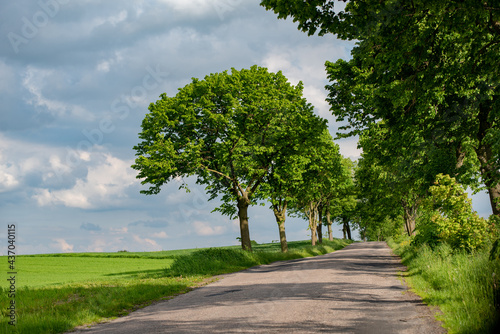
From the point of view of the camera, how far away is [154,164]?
Result: 25250 mm

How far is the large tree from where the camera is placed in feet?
28.3

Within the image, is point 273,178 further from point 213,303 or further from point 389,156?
point 213,303

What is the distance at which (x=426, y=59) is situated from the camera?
11.4m

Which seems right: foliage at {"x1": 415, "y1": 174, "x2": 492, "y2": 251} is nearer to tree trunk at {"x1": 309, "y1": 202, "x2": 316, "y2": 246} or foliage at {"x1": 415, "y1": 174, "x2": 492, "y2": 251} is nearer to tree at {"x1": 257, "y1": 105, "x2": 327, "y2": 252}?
tree at {"x1": 257, "y1": 105, "x2": 327, "y2": 252}

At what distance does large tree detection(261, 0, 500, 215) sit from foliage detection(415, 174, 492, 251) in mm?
1206

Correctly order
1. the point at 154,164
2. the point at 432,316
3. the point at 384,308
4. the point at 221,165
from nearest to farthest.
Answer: the point at 432,316
the point at 384,308
the point at 154,164
the point at 221,165

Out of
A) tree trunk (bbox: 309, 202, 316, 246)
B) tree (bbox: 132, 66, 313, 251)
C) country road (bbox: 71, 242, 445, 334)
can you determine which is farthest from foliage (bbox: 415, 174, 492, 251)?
tree trunk (bbox: 309, 202, 316, 246)

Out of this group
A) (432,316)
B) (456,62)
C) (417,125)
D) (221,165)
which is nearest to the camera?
(432,316)

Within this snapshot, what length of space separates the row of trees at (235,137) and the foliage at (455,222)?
42.2 ft

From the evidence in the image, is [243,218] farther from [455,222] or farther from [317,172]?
[455,222]

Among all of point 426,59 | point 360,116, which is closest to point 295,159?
point 360,116

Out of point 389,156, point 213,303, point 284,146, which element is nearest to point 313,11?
point 213,303

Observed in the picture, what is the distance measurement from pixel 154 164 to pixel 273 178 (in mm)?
9575

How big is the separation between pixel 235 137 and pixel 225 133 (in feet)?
4.03
